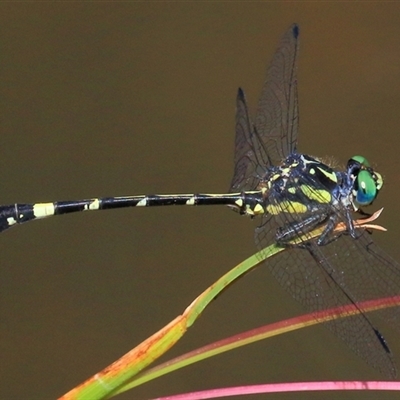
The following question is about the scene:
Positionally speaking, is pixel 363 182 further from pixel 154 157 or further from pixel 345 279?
pixel 154 157

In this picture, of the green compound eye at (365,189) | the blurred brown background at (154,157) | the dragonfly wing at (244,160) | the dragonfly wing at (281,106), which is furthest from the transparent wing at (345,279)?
the blurred brown background at (154,157)

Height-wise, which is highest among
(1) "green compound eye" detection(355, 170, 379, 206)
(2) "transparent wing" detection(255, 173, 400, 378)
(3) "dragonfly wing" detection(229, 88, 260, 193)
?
(3) "dragonfly wing" detection(229, 88, 260, 193)

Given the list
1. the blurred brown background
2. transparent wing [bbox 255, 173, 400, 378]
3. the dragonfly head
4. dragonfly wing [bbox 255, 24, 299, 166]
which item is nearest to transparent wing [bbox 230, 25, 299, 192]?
dragonfly wing [bbox 255, 24, 299, 166]

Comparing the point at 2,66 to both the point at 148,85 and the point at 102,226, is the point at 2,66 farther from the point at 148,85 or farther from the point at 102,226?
the point at 102,226

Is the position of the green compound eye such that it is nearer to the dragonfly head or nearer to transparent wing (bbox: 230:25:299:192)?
the dragonfly head

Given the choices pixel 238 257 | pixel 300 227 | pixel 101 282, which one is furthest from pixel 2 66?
pixel 300 227

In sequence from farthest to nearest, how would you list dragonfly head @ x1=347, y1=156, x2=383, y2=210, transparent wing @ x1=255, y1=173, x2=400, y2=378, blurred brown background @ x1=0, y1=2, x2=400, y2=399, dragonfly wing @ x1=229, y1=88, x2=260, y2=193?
blurred brown background @ x1=0, y1=2, x2=400, y2=399 → dragonfly wing @ x1=229, y1=88, x2=260, y2=193 → dragonfly head @ x1=347, y1=156, x2=383, y2=210 → transparent wing @ x1=255, y1=173, x2=400, y2=378
